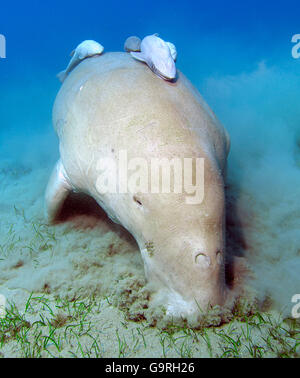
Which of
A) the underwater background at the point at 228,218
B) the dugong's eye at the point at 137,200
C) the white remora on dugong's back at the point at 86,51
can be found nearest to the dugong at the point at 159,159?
the dugong's eye at the point at 137,200

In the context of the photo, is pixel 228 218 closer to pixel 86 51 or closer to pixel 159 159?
pixel 159 159

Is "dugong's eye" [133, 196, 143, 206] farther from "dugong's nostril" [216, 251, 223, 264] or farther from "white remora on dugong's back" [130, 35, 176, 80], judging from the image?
"white remora on dugong's back" [130, 35, 176, 80]

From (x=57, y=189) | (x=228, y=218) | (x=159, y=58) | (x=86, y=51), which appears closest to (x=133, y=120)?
(x=159, y=58)

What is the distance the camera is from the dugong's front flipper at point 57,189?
4.06 meters

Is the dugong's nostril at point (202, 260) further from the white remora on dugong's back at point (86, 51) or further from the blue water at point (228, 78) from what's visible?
the white remora on dugong's back at point (86, 51)

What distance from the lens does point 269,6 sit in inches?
1895

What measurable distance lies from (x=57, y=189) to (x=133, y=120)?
1.99 meters

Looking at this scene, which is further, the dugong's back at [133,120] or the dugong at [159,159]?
the dugong's back at [133,120]

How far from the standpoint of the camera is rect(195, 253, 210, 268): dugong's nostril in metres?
2.11

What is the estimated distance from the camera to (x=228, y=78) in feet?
71.5

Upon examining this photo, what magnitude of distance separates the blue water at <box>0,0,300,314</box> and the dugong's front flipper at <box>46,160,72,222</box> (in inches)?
110

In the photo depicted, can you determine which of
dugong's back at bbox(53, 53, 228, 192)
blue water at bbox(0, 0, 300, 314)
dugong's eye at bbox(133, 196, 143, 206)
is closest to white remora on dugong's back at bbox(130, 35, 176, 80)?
dugong's back at bbox(53, 53, 228, 192)

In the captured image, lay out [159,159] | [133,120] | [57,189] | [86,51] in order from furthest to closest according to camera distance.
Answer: [86,51], [57,189], [133,120], [159,159]

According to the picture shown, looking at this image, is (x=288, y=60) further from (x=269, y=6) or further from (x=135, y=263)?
(x=269, y=6)
